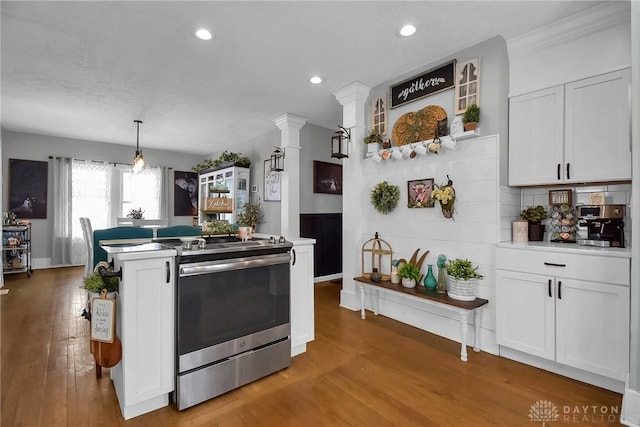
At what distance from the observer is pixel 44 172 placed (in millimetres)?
5969

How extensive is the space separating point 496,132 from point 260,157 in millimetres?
4211

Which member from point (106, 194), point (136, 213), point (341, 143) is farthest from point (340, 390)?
point (106, 194)

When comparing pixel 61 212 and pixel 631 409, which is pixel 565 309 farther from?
pixel 61 212

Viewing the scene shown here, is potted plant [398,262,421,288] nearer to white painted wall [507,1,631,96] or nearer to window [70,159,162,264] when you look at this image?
white painted wall [507,1,631,96]

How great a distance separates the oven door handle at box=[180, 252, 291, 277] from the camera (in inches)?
69.2

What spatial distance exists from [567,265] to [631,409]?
837 millimetres

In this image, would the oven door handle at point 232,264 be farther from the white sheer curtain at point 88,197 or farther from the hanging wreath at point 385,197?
the white sheer curtain at point 88,197

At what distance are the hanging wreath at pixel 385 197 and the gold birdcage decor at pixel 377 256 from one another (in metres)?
0.32

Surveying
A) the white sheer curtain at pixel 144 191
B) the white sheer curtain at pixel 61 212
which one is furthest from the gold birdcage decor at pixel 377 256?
the white sheer curtain at pixel 61 212

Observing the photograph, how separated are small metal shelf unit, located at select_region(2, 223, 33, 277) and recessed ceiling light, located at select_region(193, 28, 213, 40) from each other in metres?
5.12

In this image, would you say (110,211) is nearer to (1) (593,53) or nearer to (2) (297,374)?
(2) (297,374)

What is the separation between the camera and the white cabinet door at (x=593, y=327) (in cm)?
186

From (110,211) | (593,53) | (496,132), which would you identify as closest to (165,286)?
(496,132)

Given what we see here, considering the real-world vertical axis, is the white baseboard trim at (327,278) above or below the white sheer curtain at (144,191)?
below
